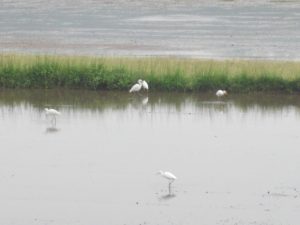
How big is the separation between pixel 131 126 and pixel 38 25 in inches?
913

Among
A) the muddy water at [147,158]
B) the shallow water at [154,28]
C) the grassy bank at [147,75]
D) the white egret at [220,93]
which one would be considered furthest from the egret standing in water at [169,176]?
the shallow water at [154,28]

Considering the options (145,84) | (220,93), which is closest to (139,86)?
(145,84)

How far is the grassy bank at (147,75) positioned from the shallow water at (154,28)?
6.40 meters

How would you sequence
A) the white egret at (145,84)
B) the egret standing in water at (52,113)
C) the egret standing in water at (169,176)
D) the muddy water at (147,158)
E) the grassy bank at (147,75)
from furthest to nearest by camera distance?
1. the grassy bank at (147,75)
2. the white egret at (145,84)
3. the egret standing in water at (52,113)
4. the egret standing in water at (169,176)
5. the muddy water at (147,158)

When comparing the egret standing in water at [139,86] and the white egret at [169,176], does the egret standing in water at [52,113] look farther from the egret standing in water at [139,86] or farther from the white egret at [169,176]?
the white egret at [169,176]

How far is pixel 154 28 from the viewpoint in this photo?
135ft

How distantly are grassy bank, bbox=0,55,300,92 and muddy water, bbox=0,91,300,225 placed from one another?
1.27 ft

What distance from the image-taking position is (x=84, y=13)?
4922cm

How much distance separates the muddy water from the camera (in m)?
13.6

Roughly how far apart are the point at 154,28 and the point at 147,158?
80.2ft

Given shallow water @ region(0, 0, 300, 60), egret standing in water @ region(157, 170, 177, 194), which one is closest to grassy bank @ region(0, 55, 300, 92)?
shallow water @ region(0, 0, 300, 60)

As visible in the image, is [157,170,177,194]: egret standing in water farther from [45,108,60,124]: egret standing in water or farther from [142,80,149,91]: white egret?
[142,80,149,91]: white egret

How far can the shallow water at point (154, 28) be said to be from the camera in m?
33.1

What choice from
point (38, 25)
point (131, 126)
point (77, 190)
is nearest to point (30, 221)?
point (77, 190)
